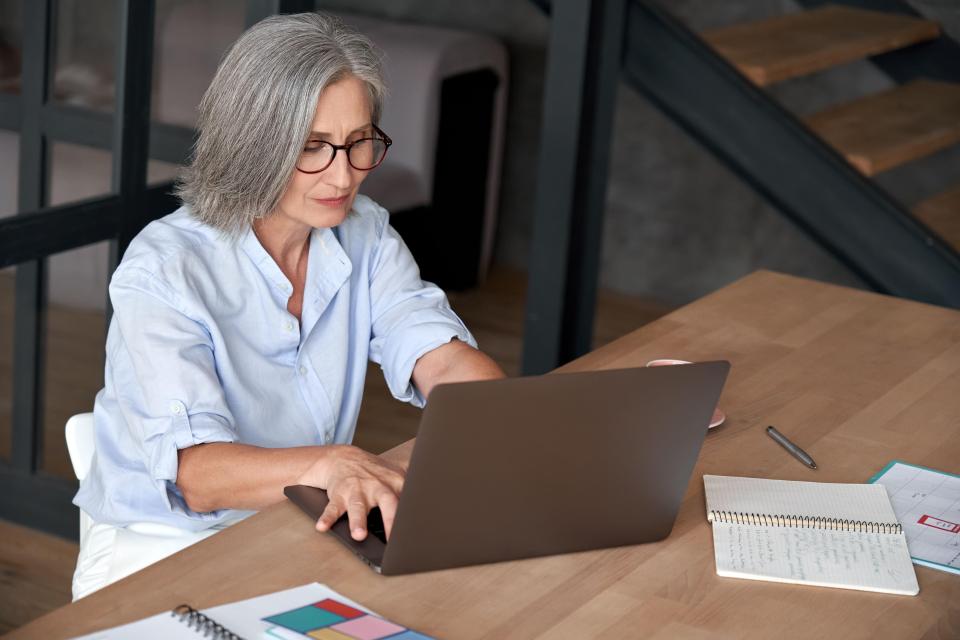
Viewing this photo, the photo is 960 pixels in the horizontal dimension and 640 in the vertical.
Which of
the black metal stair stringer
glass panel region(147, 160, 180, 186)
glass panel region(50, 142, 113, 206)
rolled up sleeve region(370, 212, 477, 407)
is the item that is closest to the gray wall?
the black metal stair stringer

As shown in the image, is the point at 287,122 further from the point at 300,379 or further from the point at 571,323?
the point at 571,323

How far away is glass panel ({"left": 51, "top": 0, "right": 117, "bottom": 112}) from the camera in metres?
2.55

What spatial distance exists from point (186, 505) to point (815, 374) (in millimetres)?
1013

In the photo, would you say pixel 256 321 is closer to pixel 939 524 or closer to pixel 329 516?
pixel 329 516

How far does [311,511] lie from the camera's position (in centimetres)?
157

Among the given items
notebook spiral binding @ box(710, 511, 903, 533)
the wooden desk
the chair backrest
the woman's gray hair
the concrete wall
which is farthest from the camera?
the concrete wall

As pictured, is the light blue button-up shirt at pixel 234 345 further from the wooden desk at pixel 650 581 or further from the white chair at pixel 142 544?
the wooden desk at pixel 650 581

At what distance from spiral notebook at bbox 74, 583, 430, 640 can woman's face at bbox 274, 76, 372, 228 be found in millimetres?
701

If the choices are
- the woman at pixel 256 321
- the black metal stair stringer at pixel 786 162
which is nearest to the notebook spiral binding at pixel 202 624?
the woman at pixel 256 321

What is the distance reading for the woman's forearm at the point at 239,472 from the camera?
65.3 inches

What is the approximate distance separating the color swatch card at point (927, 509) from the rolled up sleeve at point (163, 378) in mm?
866

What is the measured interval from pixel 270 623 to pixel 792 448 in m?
0.84

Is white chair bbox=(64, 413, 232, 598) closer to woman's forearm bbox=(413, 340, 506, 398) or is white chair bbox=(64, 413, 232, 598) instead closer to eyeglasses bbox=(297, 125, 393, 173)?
woman's forearm bbox=(413, 340, 506, 398)

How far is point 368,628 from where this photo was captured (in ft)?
4.28
